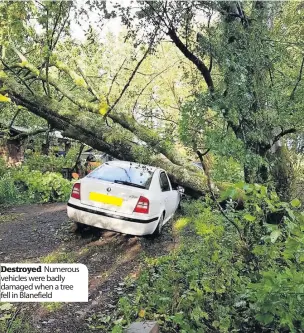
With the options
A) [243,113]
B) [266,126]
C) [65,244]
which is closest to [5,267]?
[243,113]

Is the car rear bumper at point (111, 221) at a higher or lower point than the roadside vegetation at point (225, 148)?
lower

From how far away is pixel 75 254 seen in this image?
591 cm

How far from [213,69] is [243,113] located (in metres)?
1.25

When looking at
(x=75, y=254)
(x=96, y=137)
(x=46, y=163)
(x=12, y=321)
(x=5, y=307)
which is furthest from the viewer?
(x=46, y=163)

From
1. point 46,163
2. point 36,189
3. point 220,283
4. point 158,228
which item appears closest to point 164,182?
point 158,228

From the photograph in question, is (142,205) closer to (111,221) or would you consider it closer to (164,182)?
(111,221)

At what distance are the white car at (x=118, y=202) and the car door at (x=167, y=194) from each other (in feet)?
1.40

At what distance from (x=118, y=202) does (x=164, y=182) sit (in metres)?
1.42

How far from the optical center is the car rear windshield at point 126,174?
6383mm

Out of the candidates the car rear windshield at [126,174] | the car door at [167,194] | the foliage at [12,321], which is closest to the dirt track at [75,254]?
the foliage at [12,321]

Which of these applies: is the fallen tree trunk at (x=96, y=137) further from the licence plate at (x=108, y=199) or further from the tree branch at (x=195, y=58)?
the tree branch at (x=195, y=58)

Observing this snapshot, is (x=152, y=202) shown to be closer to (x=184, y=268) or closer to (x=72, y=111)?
(x=184, y=268)

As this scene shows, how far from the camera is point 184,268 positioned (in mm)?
4453

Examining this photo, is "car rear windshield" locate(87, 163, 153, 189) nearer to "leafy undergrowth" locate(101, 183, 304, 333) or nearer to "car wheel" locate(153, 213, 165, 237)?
"car wheel" locate(153, 213, 165, 237)
